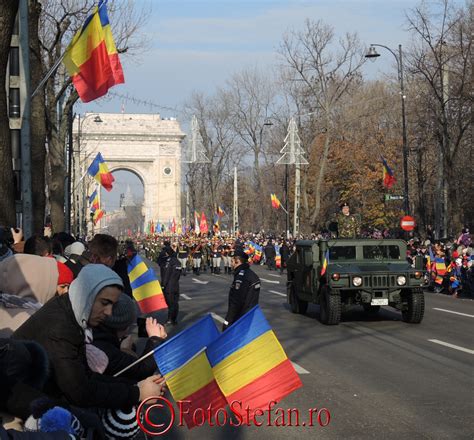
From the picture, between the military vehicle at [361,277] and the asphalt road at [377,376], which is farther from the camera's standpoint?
the military vehicle at [361,277]

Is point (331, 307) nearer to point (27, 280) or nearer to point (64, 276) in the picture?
point (64, 276)

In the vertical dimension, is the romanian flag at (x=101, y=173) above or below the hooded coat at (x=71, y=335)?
above

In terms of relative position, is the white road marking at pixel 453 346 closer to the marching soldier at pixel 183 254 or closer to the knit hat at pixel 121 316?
the knit hat at pixel 121 316

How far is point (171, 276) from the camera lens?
20.2 metres

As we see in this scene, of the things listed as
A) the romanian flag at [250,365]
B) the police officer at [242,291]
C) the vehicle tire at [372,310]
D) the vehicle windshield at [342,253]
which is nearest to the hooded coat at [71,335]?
the romanian flag at [250,365]

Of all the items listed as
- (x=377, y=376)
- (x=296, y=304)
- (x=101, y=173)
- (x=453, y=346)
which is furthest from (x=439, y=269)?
(x=377, y=376)

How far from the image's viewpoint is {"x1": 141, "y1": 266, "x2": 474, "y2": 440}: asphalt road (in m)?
8.63

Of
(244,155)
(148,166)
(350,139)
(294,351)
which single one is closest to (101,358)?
(294,351)

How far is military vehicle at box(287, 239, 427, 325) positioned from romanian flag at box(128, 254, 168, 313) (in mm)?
7375

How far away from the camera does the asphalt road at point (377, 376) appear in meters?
8.63

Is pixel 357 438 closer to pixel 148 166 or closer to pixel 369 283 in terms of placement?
pixel 369 283

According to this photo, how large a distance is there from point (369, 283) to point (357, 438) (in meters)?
10.3

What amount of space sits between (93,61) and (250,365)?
13.0 metres

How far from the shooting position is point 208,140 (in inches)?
3255
